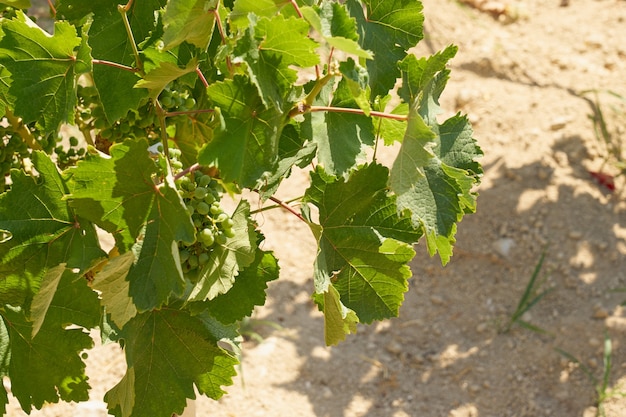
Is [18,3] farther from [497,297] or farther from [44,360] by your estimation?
[497,297]

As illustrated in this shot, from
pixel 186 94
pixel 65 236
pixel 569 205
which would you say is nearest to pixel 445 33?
pixel 569 205

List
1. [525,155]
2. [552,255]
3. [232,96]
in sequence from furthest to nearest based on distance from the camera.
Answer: [525,155], [552,255], [232,96]

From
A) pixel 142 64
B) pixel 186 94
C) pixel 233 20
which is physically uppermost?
pixel 233 20

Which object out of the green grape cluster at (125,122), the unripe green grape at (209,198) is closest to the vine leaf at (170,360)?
the unripe green grape at (209,198)

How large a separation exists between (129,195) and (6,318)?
1.47ft

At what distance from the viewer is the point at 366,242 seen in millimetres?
1375

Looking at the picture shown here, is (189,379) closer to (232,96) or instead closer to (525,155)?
(232,96)

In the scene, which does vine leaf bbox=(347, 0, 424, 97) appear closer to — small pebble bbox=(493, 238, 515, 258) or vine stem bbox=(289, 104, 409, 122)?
vine stem bbox=(289, 104, 409, 122)

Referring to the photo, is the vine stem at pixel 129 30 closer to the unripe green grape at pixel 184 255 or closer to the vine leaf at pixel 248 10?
the vine leaf at pixel 248 10

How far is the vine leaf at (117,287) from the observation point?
3.78ft

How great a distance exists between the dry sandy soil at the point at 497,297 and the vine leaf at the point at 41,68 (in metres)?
1.38

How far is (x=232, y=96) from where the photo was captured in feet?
3.81

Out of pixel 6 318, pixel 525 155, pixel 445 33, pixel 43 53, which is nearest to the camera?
pixel 43 53

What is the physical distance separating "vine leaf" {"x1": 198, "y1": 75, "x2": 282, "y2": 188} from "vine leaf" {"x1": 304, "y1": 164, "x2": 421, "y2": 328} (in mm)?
225
